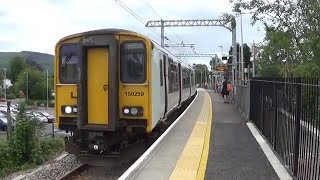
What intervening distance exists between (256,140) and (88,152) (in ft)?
14.1

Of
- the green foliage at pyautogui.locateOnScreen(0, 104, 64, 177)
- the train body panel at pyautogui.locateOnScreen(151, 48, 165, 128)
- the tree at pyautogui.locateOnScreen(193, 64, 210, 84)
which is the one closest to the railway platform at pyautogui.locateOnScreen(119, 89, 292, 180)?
the train body panel at pyautogui.locateOnScreen(151, 48, 165, 128)

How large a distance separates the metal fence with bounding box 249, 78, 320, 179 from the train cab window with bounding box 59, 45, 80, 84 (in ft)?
14.8

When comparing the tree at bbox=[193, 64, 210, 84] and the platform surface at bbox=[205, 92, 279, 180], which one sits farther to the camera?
the tree at bbox=[193, 64, 210, 84]

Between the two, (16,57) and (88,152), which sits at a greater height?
(16,57)

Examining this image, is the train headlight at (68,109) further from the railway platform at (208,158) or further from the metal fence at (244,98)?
the metal fence at (244,98)

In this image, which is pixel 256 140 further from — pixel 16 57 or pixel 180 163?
pixel 16 57

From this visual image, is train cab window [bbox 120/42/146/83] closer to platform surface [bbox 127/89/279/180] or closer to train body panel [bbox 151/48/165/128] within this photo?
train body panel [bbox 151/48/165/128]

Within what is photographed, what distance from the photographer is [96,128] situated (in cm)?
1105

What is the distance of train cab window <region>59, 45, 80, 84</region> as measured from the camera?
11502 millimetres

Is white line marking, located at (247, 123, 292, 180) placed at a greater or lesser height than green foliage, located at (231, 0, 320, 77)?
lesser

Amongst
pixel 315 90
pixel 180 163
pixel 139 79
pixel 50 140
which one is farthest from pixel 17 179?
pixel 315 90

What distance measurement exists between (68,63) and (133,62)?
1577 mm

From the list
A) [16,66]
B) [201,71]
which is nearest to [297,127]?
[201,71]

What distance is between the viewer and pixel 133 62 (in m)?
11.3
